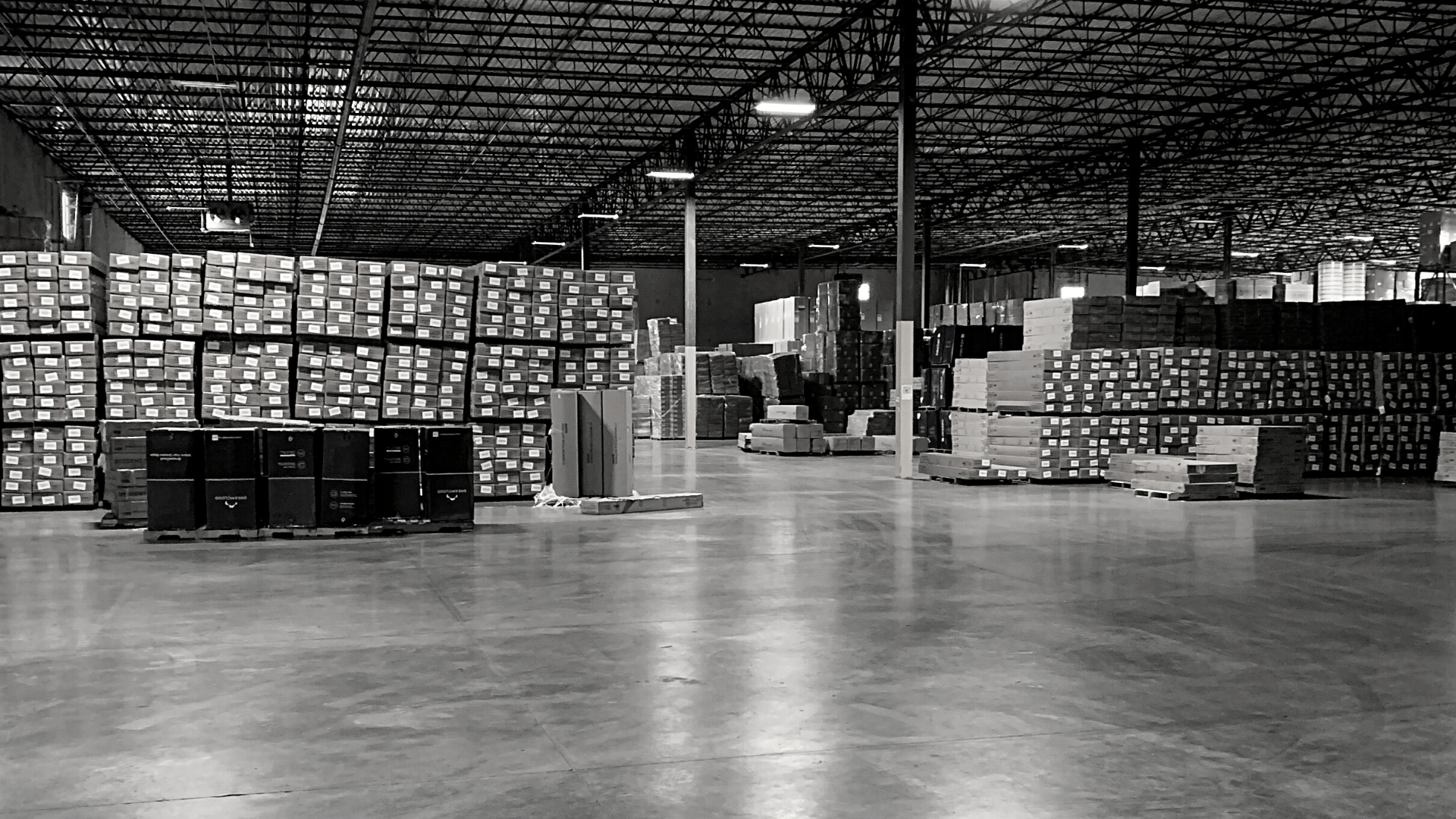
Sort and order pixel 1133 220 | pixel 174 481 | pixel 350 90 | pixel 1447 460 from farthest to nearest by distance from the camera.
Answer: pixel 1133 220
pixel 350 90
pixel 1447 460
pixel 174 481

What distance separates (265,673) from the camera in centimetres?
594

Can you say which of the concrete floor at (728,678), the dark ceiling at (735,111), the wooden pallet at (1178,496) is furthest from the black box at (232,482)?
the wooden pallet at (1178,496)

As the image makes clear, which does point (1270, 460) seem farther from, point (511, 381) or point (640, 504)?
point (511, 381)

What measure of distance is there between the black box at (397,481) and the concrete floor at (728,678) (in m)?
0.55

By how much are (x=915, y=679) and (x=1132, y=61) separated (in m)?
18.6

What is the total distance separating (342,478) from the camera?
11.1 meters

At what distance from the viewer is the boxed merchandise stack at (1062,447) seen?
17.6 m

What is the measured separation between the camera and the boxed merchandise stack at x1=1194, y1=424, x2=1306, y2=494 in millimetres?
15695

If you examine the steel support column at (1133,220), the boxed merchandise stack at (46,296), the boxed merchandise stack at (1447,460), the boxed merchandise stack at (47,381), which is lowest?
the boxed merchandise stack at (1447,460)

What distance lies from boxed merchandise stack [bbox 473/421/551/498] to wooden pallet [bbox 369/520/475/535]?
284 cm

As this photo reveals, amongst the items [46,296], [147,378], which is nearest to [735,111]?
[147,378]

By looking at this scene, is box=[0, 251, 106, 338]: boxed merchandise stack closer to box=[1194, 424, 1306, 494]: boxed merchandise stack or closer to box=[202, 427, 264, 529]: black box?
box=[202, 427, 264, 529]: black box

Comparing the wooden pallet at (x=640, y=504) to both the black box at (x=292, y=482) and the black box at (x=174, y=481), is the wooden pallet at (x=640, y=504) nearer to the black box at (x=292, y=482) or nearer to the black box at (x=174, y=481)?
the black box at (x=292, y=482)

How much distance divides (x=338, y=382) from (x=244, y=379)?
96cm
